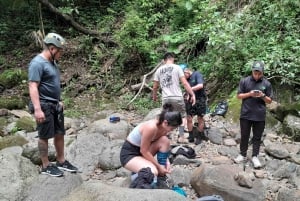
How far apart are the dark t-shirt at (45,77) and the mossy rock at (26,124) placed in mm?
4622

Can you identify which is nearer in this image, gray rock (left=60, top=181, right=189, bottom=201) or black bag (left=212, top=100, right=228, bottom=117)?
gray rock (left=60, top=181, right=189, bottom=201)

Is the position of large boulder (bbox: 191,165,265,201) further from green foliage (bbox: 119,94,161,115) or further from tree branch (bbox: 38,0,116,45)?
tree branch (bbox: 38,0,116,45)

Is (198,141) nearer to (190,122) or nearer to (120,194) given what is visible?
(190,122)

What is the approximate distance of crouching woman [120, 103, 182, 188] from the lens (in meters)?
4.99

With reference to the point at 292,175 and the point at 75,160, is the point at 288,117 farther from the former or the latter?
the point at 75,160

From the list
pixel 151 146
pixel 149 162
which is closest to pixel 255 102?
pixel 151 146

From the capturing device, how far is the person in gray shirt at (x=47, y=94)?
4895 mm

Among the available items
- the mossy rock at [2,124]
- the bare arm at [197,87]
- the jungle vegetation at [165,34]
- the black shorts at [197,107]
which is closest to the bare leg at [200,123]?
the black shorts at [197,107]

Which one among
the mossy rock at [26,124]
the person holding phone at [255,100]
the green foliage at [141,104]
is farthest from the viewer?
the green foliage at [141,104]

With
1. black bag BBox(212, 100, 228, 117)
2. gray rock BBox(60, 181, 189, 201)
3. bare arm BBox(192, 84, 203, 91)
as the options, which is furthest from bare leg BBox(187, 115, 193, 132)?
gray rock BBox(60, 181, 189, 201)

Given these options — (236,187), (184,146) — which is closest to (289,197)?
(236,187)

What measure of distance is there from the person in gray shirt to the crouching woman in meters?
0.87

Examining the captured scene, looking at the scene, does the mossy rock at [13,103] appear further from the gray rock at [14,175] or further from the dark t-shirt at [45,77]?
the dark t-shirt at [45,77]

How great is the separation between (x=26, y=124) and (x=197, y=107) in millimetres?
4197
